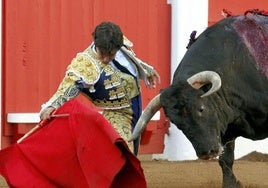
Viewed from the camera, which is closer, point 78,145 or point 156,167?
point 78,145

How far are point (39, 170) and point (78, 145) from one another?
24cm

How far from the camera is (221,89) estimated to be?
18.2ft

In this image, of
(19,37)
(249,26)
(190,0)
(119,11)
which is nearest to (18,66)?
(19,37)

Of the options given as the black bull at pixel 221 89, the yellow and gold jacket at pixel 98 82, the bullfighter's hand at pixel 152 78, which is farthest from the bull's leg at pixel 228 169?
the yellow and gold jacket at pixel 98 82

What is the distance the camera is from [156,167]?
789 centimetres

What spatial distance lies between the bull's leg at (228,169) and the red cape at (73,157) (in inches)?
44.6

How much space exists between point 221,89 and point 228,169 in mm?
911

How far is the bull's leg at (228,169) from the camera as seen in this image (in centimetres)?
623

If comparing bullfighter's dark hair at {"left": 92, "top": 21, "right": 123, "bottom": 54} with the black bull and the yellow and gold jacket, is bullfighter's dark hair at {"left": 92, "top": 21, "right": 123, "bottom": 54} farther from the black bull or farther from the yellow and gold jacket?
the black bull

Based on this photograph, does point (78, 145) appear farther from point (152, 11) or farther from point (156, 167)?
point (152, 11)

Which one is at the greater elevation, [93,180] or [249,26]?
[249,26]

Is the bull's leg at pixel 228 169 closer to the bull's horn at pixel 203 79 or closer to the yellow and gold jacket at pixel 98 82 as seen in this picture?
the yellow and gold jacket at pixel 98 82

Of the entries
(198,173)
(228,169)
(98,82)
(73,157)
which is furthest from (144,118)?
(198,173)

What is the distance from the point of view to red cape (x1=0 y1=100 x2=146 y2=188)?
16.9 ft
